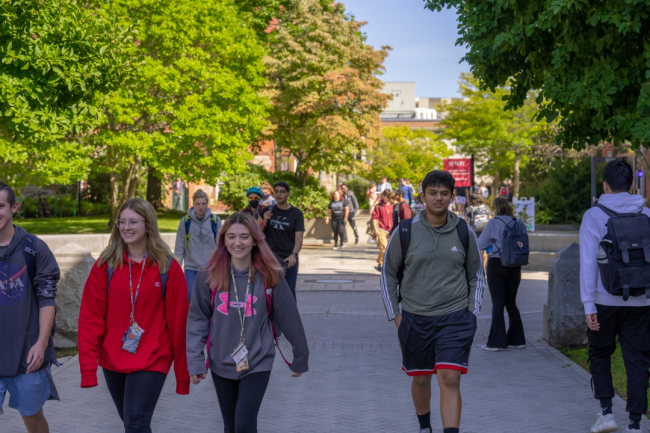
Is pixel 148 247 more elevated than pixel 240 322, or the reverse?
pixel 148 247

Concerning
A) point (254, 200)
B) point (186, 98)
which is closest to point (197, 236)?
point (254, 200)

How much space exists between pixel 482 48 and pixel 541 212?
71.0 ft

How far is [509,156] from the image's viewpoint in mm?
44594

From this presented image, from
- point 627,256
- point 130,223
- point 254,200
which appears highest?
point 254,200

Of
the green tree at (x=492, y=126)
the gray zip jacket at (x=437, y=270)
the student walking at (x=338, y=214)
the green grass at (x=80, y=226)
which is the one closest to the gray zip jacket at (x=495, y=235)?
the gray zip jacket at (x=437, y=270)

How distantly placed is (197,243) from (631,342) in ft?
17.0

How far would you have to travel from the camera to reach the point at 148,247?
406 cm

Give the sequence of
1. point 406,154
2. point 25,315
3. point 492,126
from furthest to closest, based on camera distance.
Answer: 1. point 406,154
2. point 492,126
3. point 25,315

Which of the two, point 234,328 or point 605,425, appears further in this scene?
point 605,425

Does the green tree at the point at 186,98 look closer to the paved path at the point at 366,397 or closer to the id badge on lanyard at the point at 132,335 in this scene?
the paved path at the point at 366,397

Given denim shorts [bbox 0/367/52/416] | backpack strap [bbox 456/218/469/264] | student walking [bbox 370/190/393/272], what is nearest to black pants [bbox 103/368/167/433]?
denim shorts [bbox 0/367/52/416]

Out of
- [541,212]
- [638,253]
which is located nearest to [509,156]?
[541,212]

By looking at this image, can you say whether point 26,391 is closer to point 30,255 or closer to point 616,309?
point 30,255

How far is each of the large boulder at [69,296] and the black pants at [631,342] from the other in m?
5.53
